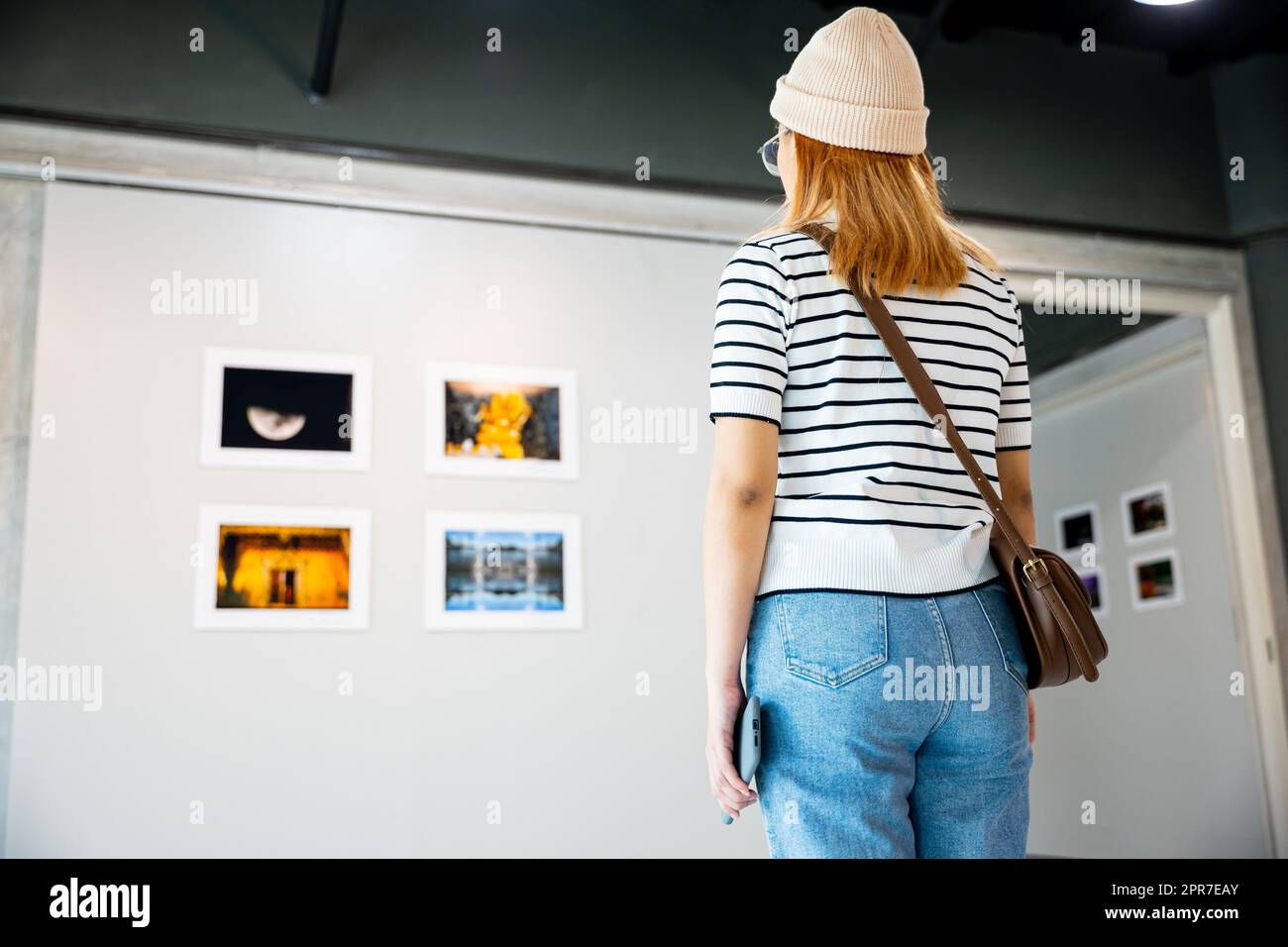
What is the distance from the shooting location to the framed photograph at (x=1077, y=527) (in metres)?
5.59

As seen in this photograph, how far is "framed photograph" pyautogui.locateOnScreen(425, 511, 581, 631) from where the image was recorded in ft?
11.3

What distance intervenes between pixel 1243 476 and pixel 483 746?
115 inches

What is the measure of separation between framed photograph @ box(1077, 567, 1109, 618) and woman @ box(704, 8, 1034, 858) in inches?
175

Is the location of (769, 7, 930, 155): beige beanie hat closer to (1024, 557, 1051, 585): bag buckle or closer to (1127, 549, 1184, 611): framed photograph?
(1024, 557, 1051, 585): bag buckle

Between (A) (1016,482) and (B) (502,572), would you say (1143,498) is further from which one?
(A) (1016,482)

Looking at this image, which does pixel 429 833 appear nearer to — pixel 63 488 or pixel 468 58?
pixel 63 488

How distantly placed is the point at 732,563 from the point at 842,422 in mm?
204

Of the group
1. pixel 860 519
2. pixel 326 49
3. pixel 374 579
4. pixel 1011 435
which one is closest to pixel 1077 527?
pixel 374 579

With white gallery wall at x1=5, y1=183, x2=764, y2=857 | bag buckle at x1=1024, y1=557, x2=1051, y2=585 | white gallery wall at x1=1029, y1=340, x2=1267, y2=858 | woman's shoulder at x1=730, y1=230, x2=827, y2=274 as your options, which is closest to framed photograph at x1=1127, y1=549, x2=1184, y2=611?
white gallery wall at x1=1029, y1=340, x2=1267, y2=858

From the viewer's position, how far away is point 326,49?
3.44 metres

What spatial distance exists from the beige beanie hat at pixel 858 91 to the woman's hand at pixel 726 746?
2.18 ft

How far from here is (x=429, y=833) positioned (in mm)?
3271

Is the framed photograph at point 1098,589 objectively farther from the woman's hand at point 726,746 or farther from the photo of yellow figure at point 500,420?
the woman's hand at point 726,746
